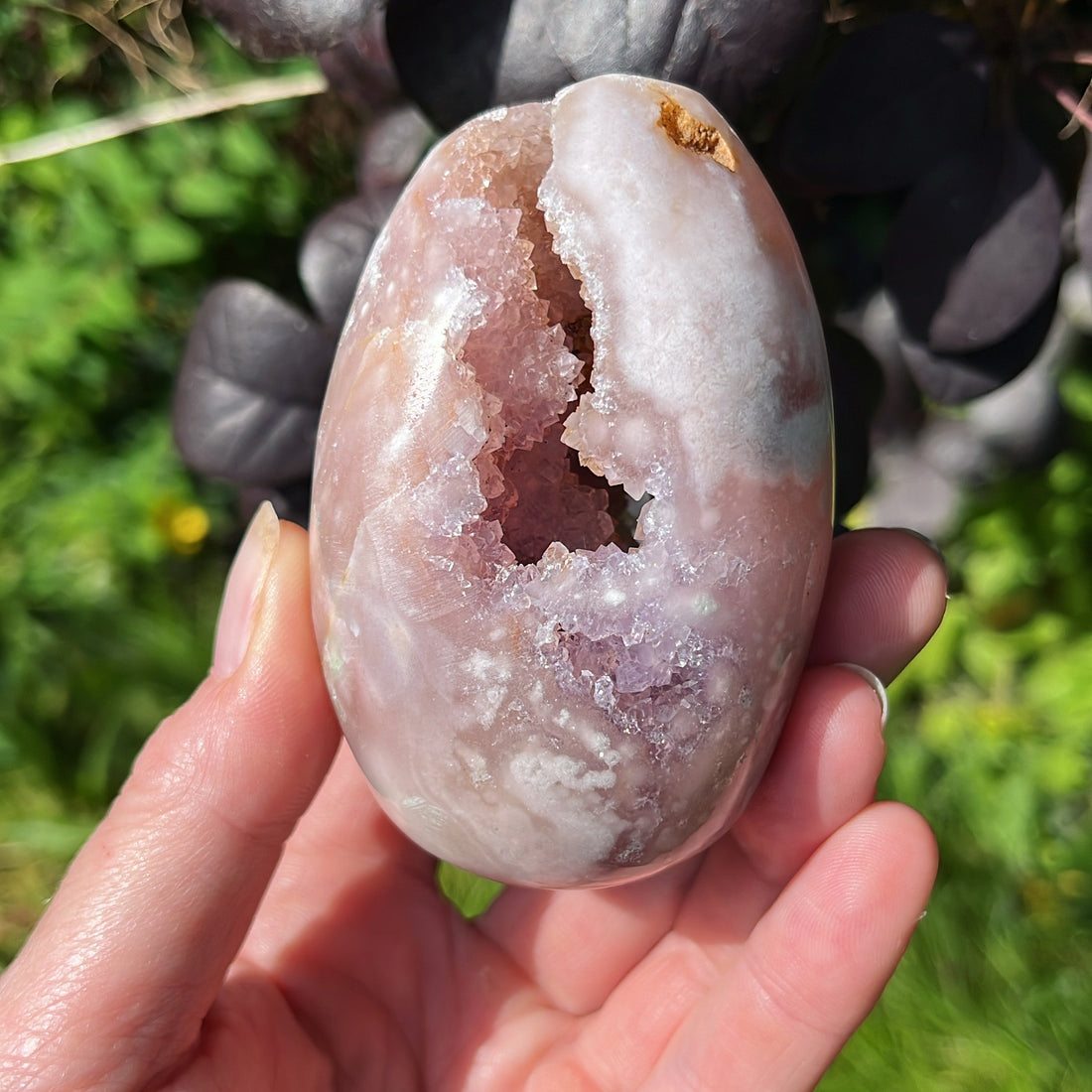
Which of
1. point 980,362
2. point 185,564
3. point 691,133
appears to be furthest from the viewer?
point 185,564

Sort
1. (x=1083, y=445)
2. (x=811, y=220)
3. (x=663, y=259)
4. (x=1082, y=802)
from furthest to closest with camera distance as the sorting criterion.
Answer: (x=1082, y=802), (x=1083, y=445), (x=811, y=220), (x=663, y=259)

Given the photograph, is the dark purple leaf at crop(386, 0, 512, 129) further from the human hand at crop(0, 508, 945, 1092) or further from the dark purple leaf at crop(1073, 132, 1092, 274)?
the dark purple leaf at crop(1073, 132, 1092, 274)

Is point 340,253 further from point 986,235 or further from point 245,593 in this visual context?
point 986,235

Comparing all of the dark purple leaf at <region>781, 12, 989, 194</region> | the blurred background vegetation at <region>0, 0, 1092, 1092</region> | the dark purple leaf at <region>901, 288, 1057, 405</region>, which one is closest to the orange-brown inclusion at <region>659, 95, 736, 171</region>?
the dark purple leaf at <region>781, 12, 989, 194</region>

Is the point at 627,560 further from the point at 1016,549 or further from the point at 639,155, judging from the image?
the point at 1016,549

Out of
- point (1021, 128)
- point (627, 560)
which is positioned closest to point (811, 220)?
point (1021, 128)

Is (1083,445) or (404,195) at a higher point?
(404,195)

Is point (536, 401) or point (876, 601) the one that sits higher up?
point (536, 401)

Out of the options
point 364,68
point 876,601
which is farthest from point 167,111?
point 876,601

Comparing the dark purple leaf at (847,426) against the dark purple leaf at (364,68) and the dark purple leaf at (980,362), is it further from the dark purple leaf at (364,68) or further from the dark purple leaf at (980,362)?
the dark purple leaf at (364,68)
